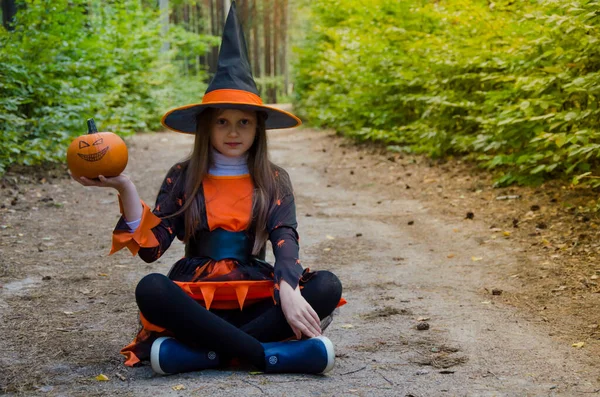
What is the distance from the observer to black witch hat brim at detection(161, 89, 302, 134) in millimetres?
3465

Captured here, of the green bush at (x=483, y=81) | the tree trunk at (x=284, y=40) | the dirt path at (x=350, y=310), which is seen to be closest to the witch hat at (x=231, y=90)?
the dirt path at (x=350, y=310)

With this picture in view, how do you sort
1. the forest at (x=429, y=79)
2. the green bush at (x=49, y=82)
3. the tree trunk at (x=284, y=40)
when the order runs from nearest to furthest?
the forest at (x=429, y=79) → the green bush at (x=49, y=82) → the tree trunk at (x=284, y=40)

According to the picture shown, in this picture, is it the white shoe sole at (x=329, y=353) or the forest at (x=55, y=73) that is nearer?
the white shoe sole at (x=329, y=353)

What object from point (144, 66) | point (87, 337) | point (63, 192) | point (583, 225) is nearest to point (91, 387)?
point (87, 337)

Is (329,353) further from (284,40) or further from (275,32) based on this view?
(284,40)

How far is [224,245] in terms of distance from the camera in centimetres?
351

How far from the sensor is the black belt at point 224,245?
3.50m

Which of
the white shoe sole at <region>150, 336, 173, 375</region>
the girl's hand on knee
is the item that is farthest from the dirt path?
the girl's hand on knee

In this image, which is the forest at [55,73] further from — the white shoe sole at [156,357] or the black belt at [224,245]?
the white shoe sole at [156,357]

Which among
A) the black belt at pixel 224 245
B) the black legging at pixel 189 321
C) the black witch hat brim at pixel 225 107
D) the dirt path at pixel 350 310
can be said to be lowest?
the dirt path at pixel 350 310

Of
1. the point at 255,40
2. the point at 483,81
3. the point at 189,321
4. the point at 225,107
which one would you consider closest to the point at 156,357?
the point at 189,321

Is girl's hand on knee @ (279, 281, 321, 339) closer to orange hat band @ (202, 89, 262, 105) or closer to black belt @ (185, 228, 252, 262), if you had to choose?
black belt @ (185, 228, 252, 262)

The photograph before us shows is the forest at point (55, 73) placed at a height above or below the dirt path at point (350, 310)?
above

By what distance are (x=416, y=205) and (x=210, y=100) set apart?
5.34m
